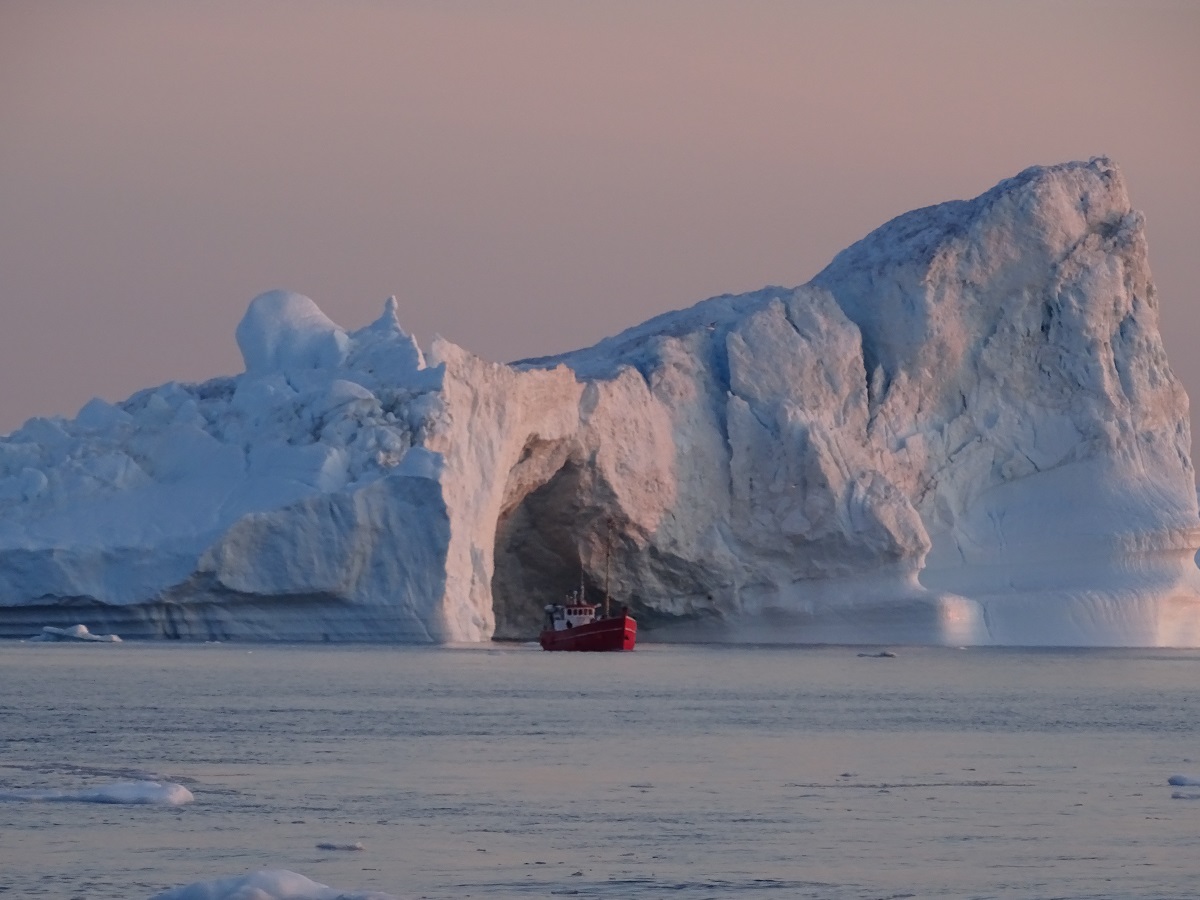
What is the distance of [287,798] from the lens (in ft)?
42.6

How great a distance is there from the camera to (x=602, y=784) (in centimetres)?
1413

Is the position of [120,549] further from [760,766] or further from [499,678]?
[760,766]

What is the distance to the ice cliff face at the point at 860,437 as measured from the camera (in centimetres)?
3297

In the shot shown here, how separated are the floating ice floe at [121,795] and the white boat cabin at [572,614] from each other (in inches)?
875

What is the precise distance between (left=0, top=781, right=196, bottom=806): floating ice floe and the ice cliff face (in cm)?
1884

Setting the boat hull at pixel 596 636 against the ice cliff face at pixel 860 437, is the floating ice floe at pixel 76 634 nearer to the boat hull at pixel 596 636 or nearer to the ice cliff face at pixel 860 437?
the ice cliff face at pixel 860 437

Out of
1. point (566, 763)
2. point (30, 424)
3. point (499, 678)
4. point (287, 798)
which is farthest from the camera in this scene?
point (30, 424)

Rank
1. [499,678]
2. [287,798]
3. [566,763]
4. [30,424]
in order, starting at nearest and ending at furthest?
[287,798] < [566,763] < [499,678] < [30,424]

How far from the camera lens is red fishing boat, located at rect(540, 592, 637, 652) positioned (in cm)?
3472

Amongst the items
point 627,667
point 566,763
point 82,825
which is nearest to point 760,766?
point 566,763

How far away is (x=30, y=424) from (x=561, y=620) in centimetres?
926

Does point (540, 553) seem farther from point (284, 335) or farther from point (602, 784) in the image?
point (602, 784)

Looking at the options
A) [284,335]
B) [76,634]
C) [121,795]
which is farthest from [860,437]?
[121,795]

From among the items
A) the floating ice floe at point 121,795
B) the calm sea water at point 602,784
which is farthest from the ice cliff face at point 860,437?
the floating ice floe at point 121,795
